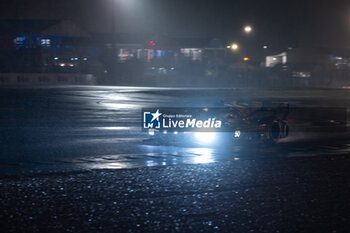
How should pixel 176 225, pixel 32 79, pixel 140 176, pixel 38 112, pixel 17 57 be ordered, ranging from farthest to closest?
pixel 17 57
pixel 32 79
pixel 38 112
pixel 140 176
pixel 176 225

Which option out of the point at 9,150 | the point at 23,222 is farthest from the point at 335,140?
the point at 23,222

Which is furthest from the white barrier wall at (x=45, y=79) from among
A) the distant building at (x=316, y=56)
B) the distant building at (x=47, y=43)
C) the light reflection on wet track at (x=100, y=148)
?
the distant building at (x=316, y=56)

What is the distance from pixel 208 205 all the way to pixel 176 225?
31.3 inches

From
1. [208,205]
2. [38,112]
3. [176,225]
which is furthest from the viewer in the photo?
[38,112]

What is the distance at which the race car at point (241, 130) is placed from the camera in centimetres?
1030

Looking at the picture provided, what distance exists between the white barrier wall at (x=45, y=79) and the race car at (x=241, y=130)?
31635 millimetres

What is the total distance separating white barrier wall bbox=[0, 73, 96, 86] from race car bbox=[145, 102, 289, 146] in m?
31.6

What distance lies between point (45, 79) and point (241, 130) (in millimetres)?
33901

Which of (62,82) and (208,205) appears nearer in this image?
(208,205)

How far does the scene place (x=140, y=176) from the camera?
6.61 metres

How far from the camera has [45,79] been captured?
136ft

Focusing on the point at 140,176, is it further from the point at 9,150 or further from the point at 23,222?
the point at 9,150

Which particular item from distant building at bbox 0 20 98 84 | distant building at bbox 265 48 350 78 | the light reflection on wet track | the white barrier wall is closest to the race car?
the light reflection on wet track

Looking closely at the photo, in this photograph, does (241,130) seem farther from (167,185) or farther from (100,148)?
(167,185)
